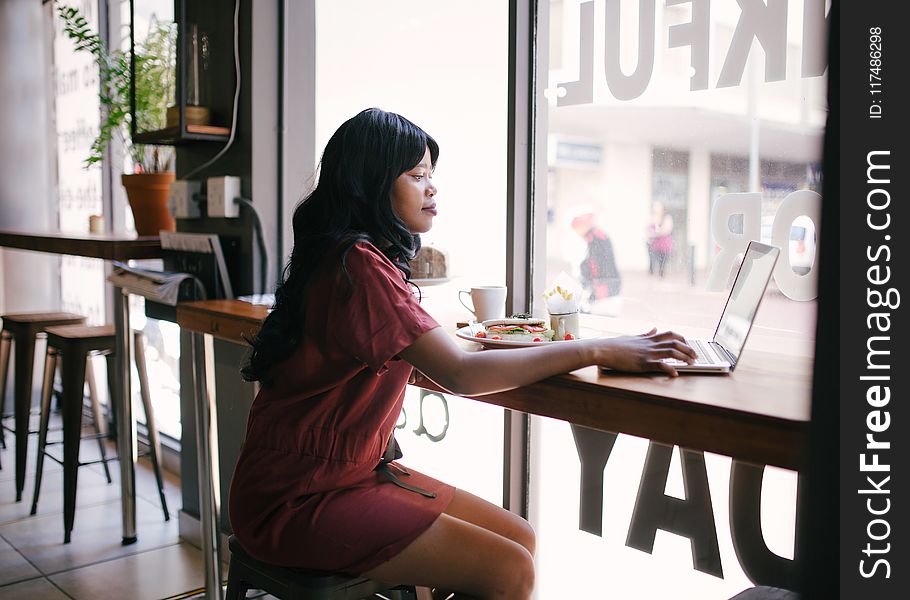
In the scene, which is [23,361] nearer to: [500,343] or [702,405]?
[500,343]

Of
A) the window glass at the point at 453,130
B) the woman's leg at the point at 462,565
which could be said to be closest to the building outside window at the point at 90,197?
the window glass at the point at 453,130

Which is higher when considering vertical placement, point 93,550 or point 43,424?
point 43,424

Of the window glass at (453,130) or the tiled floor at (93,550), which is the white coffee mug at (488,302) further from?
the tiled floor at (93,550)

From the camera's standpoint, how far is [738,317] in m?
1.45

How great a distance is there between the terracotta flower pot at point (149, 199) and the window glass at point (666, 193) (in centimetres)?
179

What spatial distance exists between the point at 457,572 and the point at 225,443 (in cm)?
168

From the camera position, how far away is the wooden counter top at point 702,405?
3.49 ft

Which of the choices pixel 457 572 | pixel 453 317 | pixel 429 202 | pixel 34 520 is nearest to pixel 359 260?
pixel 429 202

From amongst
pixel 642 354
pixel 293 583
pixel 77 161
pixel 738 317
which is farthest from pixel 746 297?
pixel 77 161

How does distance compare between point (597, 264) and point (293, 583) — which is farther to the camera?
point (597, 264)

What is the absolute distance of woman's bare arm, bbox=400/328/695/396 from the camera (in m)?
1.33

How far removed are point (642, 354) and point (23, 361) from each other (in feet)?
9.89

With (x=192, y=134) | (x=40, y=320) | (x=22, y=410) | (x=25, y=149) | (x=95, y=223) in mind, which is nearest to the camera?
(x=192, y=134)

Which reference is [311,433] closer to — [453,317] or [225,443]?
[453,317]
